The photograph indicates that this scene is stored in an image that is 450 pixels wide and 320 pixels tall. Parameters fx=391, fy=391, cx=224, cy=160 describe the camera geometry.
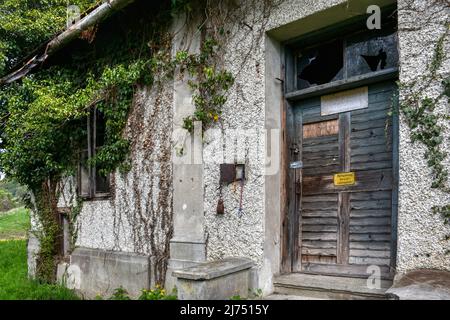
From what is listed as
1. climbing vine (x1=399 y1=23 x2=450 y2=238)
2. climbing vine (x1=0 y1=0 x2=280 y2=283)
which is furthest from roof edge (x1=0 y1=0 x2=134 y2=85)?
climbing vine (x1=399 y1=23 x2=450 y2=238)

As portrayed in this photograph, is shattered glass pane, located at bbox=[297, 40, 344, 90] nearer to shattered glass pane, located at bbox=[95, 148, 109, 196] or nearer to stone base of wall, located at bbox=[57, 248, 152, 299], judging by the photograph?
stone base of wall, located at bbox=[57, 248, 152, 299]

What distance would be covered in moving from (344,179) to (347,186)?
0.24 ft

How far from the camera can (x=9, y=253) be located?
9.95 meters

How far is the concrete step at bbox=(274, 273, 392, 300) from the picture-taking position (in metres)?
3.36

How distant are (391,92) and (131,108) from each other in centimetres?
354

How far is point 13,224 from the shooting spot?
1880cm

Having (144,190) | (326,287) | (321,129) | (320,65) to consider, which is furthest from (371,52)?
(144,190)

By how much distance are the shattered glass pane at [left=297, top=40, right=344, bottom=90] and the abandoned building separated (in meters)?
0.01

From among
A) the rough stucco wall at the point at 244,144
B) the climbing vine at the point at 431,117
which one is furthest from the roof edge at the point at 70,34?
the climbing vine at the point at 431,117

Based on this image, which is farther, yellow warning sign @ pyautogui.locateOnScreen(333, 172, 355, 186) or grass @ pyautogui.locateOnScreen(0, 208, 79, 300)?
grass @ pyautogui.locateOnScreen(0, 208, 79, 300)

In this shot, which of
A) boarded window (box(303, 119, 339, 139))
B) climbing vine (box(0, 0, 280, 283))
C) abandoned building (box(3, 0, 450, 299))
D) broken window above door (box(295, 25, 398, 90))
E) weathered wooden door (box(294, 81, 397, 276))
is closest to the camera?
abandoned building (box(3, 0, 450, 299))

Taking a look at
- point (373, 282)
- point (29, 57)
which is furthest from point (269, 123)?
point (29, 57)

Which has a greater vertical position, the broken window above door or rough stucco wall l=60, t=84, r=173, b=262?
the broken window above door

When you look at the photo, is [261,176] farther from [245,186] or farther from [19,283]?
[19,283]
